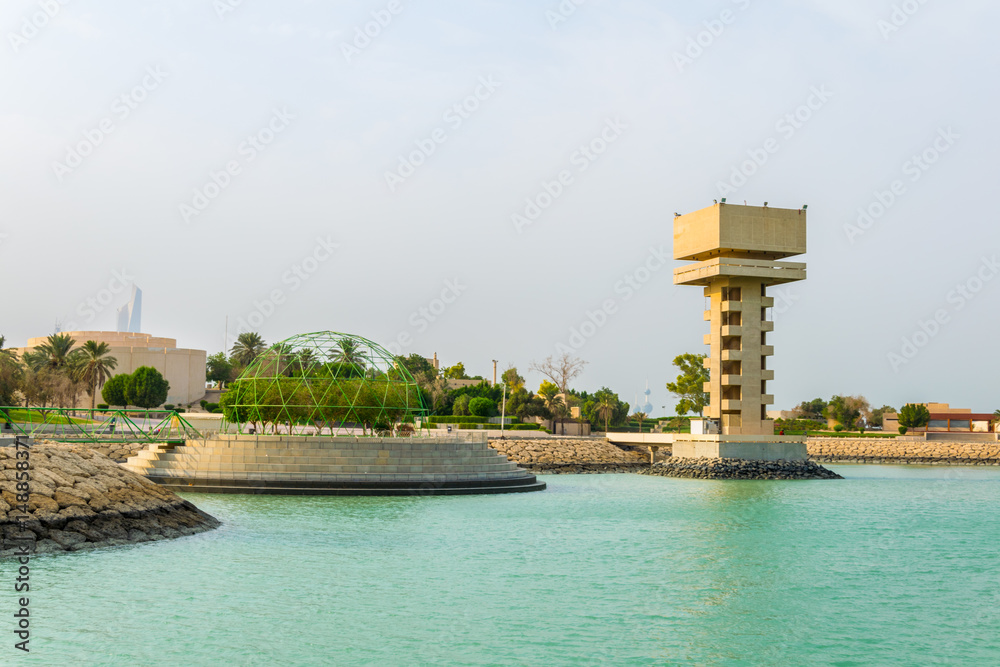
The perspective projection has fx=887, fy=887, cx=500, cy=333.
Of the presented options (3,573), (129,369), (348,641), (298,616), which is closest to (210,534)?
(3,573)

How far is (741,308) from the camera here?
5616 centimetres

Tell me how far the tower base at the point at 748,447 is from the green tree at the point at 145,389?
5264 centimetres

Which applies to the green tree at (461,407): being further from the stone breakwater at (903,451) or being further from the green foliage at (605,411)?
the stone breakwater at (903,451)

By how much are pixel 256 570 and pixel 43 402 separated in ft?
203

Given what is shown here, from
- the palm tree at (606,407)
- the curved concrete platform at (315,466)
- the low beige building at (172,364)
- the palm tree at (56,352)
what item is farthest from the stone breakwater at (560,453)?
the low beige building at (172,364)

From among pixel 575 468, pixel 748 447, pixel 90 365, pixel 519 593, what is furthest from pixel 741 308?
pixel 90 365

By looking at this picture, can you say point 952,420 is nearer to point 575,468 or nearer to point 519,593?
point 575,468

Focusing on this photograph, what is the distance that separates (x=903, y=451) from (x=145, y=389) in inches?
2716

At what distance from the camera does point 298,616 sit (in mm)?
14727

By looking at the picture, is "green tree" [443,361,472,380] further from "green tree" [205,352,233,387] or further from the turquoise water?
the turquoise water

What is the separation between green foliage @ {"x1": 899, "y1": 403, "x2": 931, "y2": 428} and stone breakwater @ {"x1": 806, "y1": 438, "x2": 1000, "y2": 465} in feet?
31.1

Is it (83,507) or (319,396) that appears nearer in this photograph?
(83,507)

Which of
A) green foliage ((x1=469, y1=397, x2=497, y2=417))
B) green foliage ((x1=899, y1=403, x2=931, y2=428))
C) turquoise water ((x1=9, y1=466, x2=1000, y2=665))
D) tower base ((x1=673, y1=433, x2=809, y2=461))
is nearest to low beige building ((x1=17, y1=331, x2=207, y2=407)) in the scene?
green foliage ((x1=469, y1=397, x2=497, y2=417))

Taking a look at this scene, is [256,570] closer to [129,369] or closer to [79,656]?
[79,656]
